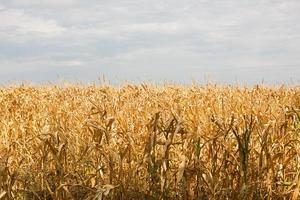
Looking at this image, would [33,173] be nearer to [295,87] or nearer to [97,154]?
[97,154]

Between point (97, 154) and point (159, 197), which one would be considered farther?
point (97, 154)

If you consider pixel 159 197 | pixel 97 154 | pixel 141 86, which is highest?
pixel 141 86

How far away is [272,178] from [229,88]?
291 inches

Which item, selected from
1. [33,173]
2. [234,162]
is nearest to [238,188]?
[234,162]

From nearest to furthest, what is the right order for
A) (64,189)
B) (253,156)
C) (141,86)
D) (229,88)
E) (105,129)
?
(64,189), (105,129), (253,156), (229,88), (141,86)

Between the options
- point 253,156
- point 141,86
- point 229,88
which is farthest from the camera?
point 141,86

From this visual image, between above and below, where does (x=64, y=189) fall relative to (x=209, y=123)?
below

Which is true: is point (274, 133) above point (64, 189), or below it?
above

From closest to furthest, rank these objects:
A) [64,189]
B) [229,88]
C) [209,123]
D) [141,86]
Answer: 1. [64,189]
2. [209,123]
3. [229,88]
4. [141,86]

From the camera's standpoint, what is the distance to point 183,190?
11.0 feet

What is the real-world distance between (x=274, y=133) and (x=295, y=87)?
24.9 ft

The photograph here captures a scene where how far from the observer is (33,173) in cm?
372

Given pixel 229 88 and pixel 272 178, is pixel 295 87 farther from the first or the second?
pixel 272 178

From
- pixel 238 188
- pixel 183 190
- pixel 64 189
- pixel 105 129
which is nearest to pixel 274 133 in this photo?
pixel 238 188
